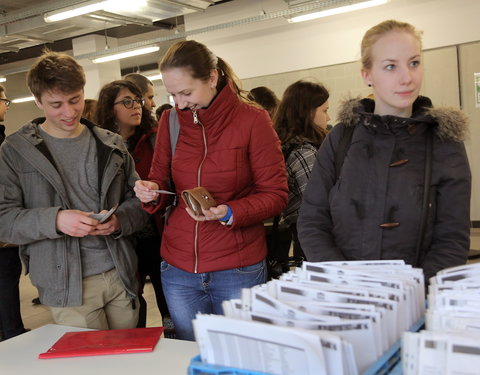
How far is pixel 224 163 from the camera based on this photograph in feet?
6.79

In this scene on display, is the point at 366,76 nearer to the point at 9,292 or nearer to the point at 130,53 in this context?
the point at 9,292

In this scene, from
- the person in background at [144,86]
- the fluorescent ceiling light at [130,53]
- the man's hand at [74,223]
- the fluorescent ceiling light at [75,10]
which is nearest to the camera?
the man's hand at [74,223]

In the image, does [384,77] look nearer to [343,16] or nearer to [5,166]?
[5,166]

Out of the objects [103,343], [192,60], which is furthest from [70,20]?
[103,343]

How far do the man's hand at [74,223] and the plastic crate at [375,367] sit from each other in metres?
1.24

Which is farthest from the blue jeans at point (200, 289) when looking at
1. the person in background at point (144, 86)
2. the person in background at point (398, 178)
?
the person in background at point (144, 86)

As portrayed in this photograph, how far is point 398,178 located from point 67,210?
4.17 feet

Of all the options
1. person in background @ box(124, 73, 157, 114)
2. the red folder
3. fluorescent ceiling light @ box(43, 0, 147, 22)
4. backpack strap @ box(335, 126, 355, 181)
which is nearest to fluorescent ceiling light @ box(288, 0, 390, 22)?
fluorescent ceiling light @ box(43, 0, 147, 22)

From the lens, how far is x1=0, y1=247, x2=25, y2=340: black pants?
147 inches

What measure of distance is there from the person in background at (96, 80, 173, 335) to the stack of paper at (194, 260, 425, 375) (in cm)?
203

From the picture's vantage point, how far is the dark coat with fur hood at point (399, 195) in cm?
152

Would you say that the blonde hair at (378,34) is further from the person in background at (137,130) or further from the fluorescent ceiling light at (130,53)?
the fluorescent ceiling light at (130,53)

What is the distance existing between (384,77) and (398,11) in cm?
614

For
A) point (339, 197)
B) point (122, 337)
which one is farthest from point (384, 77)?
point (122, 337)
